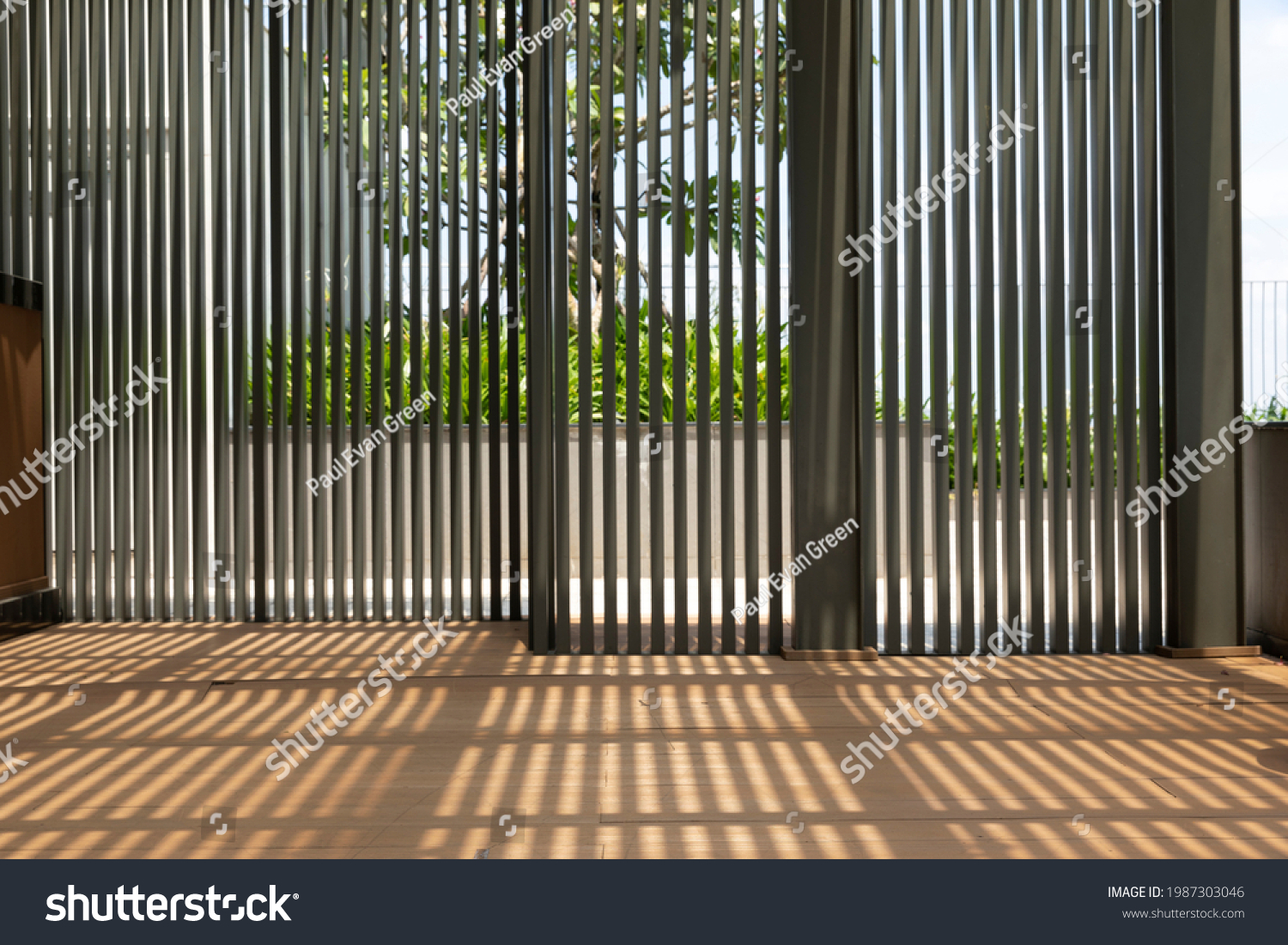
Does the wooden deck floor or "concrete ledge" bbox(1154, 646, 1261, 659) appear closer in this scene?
the wooden deck floor

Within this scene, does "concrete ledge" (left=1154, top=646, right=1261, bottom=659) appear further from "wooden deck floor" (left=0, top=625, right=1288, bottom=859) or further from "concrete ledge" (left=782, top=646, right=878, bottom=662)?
"concrete ledge" (left=782, top=646, right=878, bottom=662)

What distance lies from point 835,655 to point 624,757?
116 centimetres

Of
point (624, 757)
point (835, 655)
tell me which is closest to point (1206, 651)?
point (835, 655)

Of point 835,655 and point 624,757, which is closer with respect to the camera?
point 624,757

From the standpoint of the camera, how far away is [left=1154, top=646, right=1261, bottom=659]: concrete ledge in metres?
3.32

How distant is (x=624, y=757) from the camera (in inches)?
93.6

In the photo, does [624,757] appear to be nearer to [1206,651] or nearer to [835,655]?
[835,655]

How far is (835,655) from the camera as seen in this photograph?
3.31 m

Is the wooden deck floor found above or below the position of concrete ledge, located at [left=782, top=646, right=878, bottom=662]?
below

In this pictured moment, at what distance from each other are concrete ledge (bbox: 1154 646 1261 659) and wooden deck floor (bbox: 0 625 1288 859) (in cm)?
4

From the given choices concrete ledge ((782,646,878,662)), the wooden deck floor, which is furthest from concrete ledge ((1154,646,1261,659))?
concrete ledge ((782,646,878,662))
